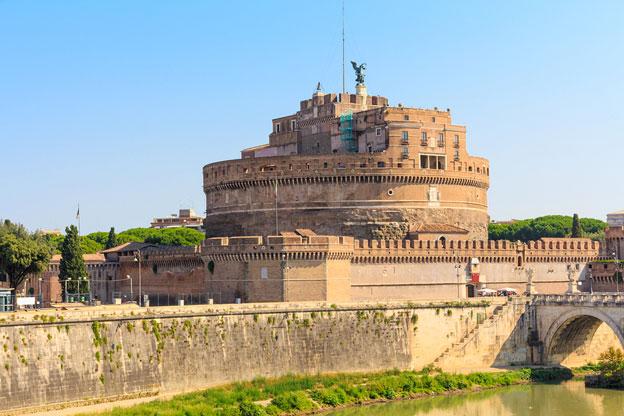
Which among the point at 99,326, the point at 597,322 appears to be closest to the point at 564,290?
the point at 597,322

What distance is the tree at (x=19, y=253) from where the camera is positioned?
215 ft

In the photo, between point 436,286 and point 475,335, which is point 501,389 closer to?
point 475,335

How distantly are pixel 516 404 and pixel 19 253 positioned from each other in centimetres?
2769

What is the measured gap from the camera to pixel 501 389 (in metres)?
58.1

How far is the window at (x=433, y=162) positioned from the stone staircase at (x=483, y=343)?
13419 mm

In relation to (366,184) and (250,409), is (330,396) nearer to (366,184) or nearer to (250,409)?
(250,409)

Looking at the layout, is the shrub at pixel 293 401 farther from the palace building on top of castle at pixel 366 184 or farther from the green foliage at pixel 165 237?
the green foliage at pixel 165 237

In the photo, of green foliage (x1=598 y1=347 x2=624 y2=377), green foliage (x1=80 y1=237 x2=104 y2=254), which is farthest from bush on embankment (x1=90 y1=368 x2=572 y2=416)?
green foliage (x1=80 y1=237 x2=104 y2=254)

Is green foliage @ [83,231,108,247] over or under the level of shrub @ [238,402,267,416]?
over

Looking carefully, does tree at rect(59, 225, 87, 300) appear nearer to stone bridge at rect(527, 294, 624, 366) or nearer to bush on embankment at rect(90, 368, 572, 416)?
bush on embankment at rect(90, 368, 572, 416)

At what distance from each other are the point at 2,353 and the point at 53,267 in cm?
4195

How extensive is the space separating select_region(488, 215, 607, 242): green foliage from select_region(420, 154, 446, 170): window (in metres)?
38.6

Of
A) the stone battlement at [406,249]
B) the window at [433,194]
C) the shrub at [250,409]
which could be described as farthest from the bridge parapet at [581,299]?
the shrub at [250,409]

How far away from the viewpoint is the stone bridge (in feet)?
201
